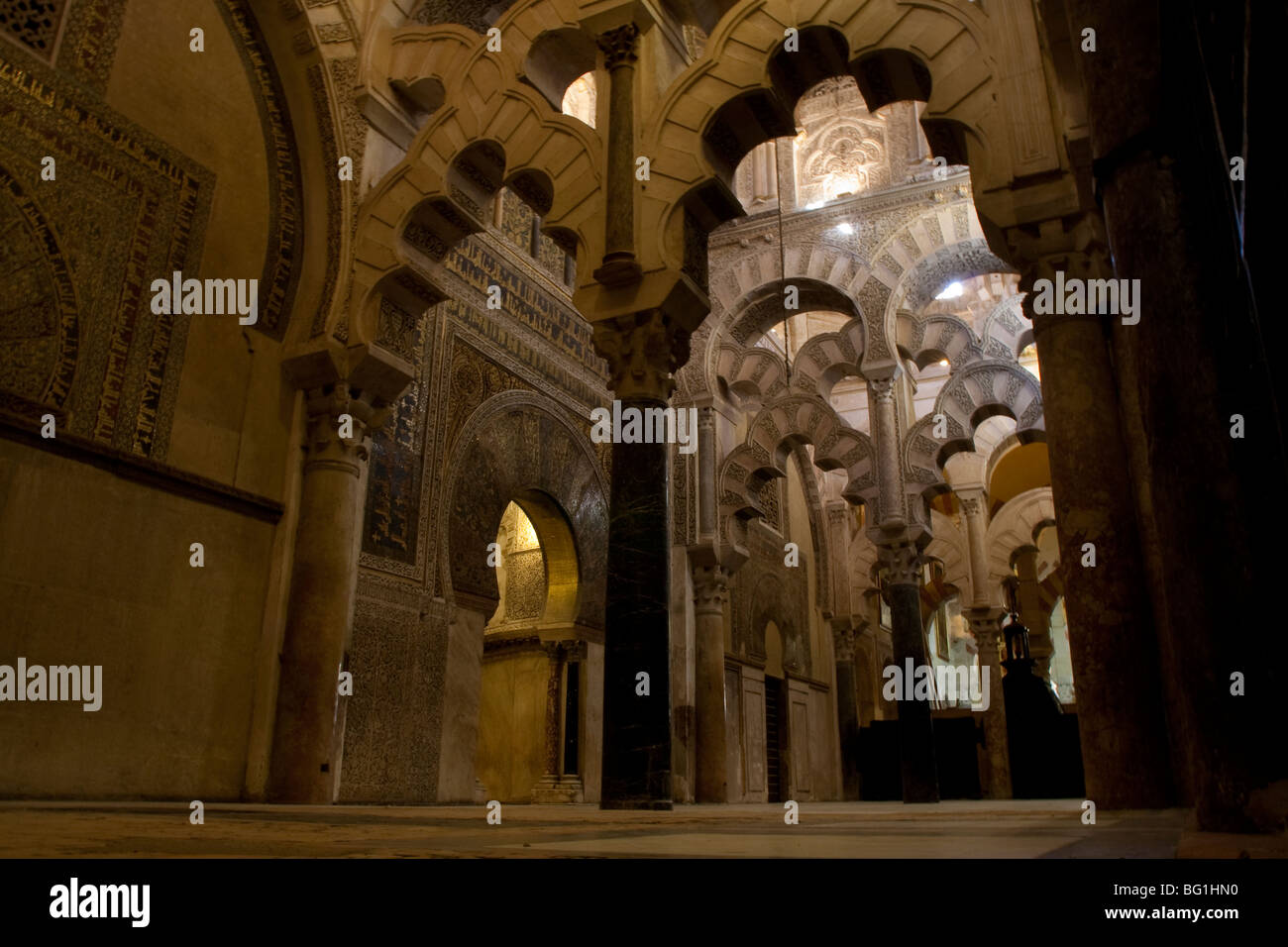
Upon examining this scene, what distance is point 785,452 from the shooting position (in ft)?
37.0

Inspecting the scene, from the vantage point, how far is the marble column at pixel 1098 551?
4.08m

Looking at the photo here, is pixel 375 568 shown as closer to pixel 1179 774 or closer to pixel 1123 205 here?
pixel 1179 774

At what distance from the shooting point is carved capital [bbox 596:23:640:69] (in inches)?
239

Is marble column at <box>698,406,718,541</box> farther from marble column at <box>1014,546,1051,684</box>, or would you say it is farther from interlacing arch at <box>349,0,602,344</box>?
marble column at <box>1014,546,1051,684</box>

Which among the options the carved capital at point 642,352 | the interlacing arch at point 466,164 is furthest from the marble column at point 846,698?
the carved capital at point 642,352

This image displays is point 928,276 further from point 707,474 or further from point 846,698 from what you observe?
point 846,698

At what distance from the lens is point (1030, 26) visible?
4.97m

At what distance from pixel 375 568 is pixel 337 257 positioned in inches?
92.3

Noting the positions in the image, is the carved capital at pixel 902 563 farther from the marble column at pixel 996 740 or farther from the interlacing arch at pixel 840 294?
the marble column at pixel 996 740

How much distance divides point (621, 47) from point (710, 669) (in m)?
7.28

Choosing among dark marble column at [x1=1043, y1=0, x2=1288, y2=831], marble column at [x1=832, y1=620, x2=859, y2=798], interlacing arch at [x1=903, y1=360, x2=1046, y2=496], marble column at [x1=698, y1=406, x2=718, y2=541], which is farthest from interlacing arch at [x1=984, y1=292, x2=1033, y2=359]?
dark marble column at [x1=1043, y1=0, x2=1288, y2=831]

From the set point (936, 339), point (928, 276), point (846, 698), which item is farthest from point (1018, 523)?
point (928, 276)
